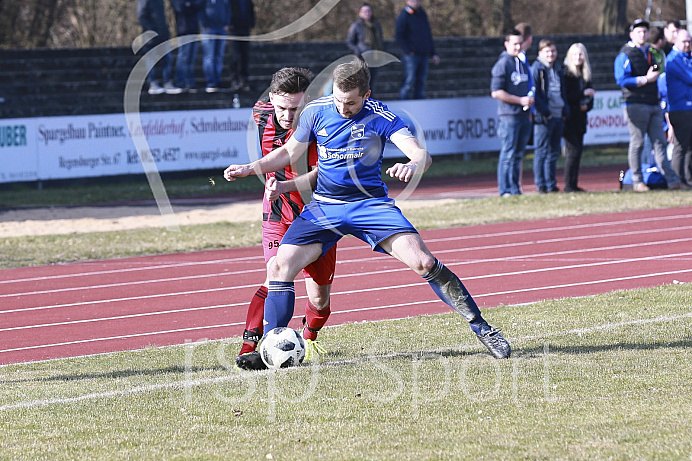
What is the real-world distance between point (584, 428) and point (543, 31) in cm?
4023

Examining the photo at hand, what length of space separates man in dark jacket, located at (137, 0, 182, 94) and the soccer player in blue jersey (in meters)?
16.0

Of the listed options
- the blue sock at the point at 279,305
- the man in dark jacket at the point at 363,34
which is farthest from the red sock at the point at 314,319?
the man in dark jacket at the point at 363,34

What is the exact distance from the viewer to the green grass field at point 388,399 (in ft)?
15.0

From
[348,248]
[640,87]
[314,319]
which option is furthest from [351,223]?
[640,87]

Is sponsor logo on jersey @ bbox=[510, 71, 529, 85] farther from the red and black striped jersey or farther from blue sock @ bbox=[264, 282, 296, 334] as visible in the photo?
blue sock @ bbox=[264, 282, 296, 334]

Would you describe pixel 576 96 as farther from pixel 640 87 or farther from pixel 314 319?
pixel 314 319

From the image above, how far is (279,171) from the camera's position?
6750 mm

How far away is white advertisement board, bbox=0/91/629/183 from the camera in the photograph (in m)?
19.4

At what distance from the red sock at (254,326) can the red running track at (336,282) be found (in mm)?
1070

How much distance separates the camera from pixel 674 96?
15766mm

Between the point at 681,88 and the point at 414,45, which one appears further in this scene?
the point at 414,45

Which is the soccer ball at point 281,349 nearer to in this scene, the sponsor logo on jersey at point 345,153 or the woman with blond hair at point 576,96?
the sponsor logo on jersey at point 345,153

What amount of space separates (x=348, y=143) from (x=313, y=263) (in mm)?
861

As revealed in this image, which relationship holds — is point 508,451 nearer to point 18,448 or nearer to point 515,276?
point 18,448
